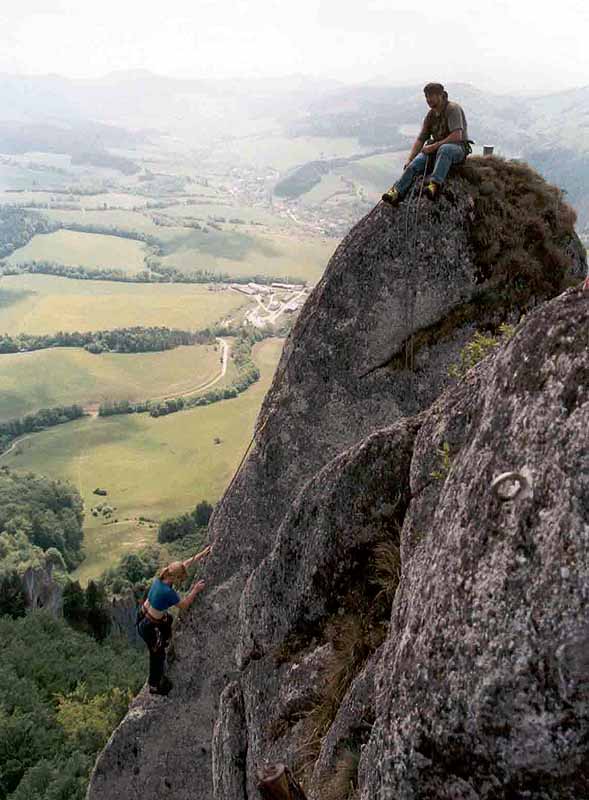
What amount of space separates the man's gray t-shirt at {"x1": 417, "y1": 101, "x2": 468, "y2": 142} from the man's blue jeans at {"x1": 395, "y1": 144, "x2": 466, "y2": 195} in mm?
406

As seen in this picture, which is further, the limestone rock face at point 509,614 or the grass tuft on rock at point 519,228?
the grass tuft on rock at point 519,228

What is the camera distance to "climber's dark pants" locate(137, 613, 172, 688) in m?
18.7

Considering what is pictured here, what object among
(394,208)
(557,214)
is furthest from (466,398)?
(557,214)

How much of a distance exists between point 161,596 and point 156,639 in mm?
2092

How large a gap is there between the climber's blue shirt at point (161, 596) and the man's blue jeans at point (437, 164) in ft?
38.1

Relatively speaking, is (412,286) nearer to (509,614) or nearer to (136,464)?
(509,614)

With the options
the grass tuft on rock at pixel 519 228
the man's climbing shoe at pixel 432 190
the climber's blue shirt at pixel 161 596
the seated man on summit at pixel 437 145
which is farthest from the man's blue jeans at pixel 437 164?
the climber's blue shirt at pixel 161 596

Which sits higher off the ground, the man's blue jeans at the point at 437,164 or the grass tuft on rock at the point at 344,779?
the man's blue jeans at the point at 437,164

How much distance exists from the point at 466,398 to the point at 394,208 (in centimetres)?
829

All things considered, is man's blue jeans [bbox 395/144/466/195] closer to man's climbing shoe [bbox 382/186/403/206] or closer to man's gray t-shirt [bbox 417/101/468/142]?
man's climbing shoe [bbox 382/186/403/206]

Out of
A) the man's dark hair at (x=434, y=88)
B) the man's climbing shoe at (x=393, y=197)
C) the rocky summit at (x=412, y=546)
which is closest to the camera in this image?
the rocky summit at (x=412, y=546)

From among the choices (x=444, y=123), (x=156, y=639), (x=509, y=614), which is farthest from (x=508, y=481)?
(x=156, y=639)

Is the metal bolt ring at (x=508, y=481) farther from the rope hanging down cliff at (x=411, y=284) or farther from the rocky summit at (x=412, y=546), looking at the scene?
the rope hanging down cliff at (x=411, y=284)

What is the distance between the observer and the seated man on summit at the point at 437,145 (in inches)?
654
